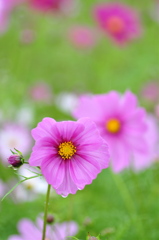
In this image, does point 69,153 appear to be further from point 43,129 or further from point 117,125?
point 117,125

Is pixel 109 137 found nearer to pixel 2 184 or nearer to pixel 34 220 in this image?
pixel 34 220

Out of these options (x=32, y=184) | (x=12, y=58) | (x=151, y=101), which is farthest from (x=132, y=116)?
(x=12, y=58)

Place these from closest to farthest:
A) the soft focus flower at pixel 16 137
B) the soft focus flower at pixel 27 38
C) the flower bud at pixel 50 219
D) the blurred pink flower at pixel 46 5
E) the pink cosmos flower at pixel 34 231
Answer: the flower bud at pixel 50 219, the pink cosmos flower at pixel 34 231, the soft focus flower at pixel 16 137, the soft focus flower at pixel 27 38, the blurred pink flower at pixel 46 5

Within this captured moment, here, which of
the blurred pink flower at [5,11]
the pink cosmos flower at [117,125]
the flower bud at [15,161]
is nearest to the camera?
the flower bud at [15,161]

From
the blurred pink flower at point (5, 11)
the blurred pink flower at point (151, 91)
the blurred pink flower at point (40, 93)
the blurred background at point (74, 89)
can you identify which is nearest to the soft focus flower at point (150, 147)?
the blurred background at point (74, 89)

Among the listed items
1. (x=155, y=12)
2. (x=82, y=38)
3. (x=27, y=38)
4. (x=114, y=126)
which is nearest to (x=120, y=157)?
(x=114, y=126)

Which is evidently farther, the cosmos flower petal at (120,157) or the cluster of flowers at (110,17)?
the cluster of flowers at (110,17)

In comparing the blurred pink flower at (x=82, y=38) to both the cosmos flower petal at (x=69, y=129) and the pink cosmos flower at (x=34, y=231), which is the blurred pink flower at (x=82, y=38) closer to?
the pink cosmos flower at (x=34, y=231)
